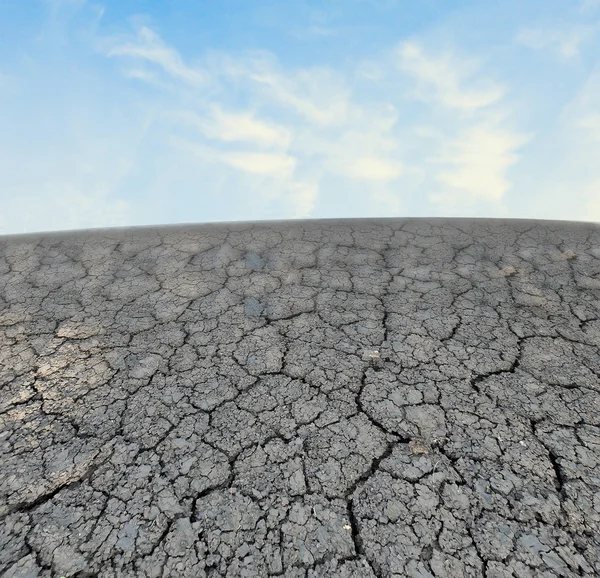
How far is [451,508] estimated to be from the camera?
121 cm

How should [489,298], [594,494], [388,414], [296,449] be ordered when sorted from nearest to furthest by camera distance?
[594,494] → [296,449] → [388,414] → [489,298]

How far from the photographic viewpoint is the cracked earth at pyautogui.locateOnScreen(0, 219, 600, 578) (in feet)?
3.72

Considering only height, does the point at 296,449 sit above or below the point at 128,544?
above

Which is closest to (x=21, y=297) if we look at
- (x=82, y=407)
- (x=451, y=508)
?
(x=82, y=407)

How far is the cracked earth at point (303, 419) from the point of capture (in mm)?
1134

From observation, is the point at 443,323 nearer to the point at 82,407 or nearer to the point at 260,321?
the point at 260,321

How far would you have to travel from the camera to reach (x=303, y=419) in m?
Result: 1.52

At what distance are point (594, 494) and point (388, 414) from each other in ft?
2.13

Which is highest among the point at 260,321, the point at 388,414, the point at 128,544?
the point at 260,321

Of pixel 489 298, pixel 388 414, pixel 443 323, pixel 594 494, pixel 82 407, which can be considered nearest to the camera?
pixel 594 494

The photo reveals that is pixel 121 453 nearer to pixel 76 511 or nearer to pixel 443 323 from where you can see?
pixel 76 511

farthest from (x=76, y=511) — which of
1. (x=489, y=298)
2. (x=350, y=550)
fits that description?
(x=489, y=298)

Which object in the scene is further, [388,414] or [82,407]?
[82,407]

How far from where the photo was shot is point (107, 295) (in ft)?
8.20
